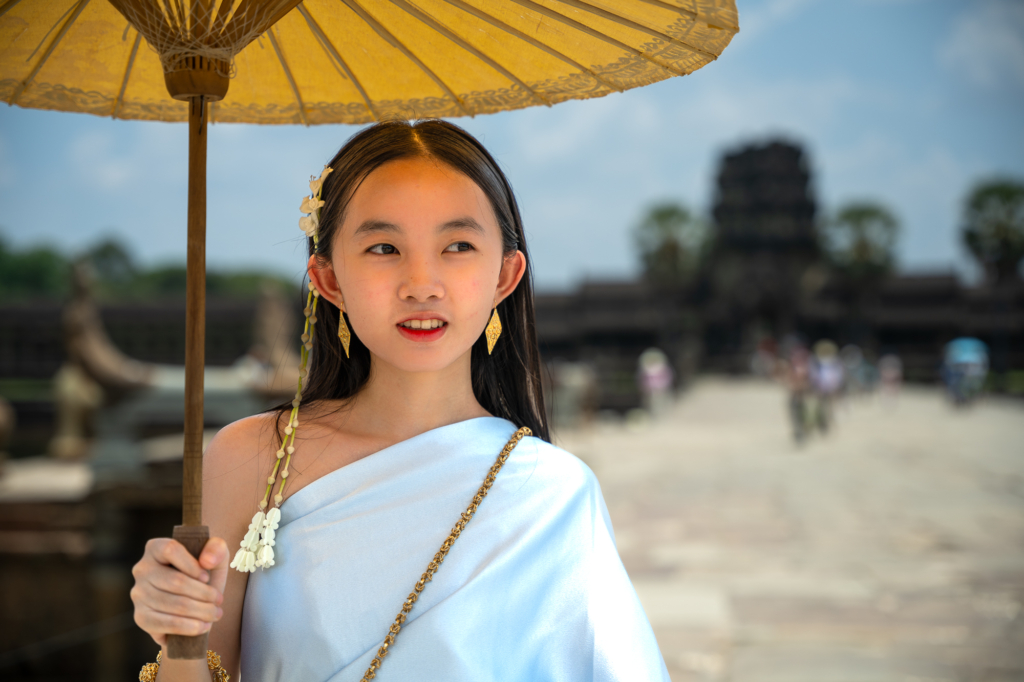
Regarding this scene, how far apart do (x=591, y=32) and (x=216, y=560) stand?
96 cm

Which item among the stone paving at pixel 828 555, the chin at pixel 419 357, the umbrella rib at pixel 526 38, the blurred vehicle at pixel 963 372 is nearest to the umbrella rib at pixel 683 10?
the umbrella rib at pixel 526 38

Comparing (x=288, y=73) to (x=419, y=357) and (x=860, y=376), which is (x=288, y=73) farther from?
(x=860, y=376)

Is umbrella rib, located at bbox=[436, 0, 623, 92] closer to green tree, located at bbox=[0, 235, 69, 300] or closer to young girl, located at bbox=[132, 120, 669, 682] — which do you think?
Answer: young girl, located at bbox=[132, 120, 669, 682]

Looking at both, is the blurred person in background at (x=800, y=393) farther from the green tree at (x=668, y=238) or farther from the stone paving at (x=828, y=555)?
the green tree at (x=668, y=238)

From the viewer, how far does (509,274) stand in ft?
4.85

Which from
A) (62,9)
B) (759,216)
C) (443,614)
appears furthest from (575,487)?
(759,216)

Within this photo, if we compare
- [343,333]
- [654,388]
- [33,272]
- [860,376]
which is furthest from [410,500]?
[33,272]

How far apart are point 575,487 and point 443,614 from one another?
312mm

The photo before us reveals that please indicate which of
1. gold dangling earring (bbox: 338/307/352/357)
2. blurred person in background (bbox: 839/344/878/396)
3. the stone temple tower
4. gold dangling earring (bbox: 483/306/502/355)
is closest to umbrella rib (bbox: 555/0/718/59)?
gold dangling earring (bbox: 483/306/502/355)

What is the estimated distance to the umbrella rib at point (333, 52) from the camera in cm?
138

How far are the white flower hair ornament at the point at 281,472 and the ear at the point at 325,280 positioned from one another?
1cm

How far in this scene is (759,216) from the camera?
41594 millimetres

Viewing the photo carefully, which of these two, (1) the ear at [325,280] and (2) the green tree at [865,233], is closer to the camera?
(1) the ear at [325,280]

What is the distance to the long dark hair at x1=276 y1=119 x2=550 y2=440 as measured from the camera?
1.35 m
